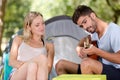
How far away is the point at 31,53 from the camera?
3400 mm

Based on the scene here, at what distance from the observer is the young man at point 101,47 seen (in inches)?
114

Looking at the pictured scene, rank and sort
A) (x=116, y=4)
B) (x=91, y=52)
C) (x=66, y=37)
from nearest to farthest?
1. (x=91, y=52)
2. (x=66, y=37)
3. (x=116, y=4)

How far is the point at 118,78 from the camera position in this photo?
3014 mm

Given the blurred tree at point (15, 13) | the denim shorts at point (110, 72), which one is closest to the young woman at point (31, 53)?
the denim shorts at point (110, 72)

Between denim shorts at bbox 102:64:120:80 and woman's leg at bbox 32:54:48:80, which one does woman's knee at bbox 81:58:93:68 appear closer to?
denim shorts at bbox 102:64:120:80

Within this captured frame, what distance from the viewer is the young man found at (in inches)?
114

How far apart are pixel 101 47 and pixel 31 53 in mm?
706

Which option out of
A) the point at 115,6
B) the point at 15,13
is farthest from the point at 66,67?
the point at 15,13

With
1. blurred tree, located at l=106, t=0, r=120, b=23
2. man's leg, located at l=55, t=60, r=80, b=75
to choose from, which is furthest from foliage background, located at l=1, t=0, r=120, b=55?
man's leg, located at l=55, t=60, r=80, b=75

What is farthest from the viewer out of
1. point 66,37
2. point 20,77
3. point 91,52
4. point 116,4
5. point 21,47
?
point 116,4

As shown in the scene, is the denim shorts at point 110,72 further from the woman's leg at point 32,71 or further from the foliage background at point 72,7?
the foliage background at point 72,7

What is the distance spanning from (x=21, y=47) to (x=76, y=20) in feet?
2.21

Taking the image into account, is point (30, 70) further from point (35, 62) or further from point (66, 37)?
point (66, 37)

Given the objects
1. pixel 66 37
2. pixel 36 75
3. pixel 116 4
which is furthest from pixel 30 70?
pixel 116 4
